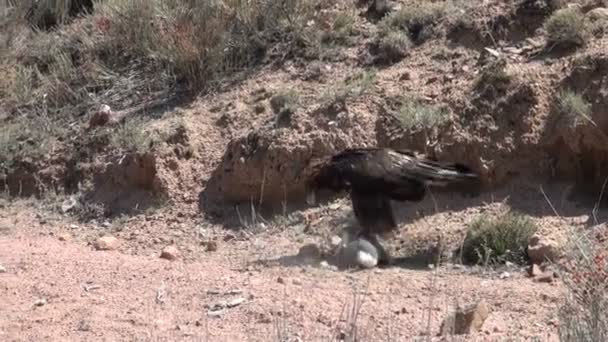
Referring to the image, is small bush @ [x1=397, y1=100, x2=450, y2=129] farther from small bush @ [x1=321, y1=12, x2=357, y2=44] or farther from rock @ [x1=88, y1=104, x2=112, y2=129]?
rock @ [x1=88, y1=104, x2=112, y2=129]

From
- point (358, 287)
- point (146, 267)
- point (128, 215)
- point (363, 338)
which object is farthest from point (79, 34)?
point (363, 338)

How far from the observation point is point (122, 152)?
995 centimetres

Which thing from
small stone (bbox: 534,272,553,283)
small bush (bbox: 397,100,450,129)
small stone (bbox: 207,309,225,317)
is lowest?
small stone (bbox: 534,272,553,283)

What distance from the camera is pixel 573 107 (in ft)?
27.1

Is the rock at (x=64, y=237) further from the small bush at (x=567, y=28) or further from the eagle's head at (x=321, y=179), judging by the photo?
the small bush at (x=567, y=28)

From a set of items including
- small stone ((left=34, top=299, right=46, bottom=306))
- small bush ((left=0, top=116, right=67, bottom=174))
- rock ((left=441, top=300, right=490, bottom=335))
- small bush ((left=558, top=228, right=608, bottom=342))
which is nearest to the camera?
small bush ((left=558, top=228, right=608, bottom=342))

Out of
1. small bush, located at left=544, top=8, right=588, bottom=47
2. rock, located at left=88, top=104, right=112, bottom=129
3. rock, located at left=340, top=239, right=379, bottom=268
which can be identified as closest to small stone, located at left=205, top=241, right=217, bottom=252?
rock, located at left=340, top=239, right=379, bottom=268

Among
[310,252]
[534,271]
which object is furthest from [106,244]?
[534,271]

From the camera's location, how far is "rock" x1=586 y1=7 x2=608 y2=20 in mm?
9117

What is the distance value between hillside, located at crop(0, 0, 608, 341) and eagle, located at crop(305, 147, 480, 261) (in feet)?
0.95

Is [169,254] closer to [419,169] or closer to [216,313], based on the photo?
[216,313]

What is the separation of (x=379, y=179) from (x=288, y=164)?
1.41 m

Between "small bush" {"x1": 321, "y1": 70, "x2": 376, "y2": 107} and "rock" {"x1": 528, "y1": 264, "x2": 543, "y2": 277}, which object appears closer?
"rock" {"x1": 528, "y1": 264, "x2": 543, "y2": 277}

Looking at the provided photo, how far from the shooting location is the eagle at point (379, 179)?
306 inches
